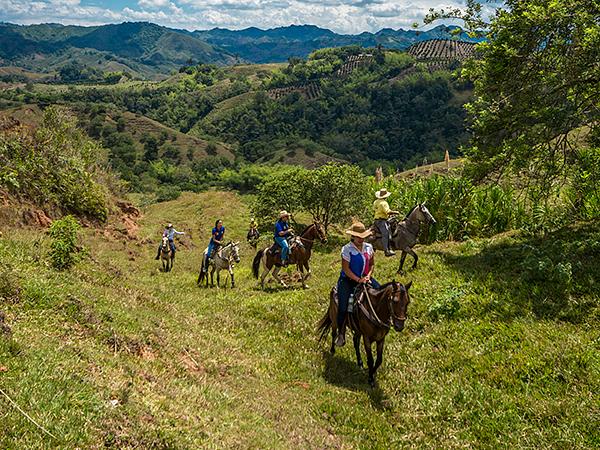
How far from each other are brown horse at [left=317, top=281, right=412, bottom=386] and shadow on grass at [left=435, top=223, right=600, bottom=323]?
3419 millimetres

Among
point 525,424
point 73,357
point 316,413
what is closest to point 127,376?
point 73,357

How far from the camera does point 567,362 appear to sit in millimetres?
8273

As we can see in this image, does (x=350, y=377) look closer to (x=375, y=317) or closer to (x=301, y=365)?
(x=301, y=365)

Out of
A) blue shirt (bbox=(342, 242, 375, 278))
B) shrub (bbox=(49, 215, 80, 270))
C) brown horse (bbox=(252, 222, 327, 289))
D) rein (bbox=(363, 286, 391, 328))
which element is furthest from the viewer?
brown horse (bbox=(252, 222, 327, 289))

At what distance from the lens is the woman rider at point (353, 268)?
32.5 feet

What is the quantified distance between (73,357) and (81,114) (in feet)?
528

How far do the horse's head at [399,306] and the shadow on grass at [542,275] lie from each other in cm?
343

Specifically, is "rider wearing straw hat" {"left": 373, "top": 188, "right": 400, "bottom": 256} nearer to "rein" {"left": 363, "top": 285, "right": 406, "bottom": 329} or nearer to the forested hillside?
"rein" {"left": 363, "top": 285, "right": 406, "bottom": 329}

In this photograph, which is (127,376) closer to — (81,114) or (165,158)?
(165,158)

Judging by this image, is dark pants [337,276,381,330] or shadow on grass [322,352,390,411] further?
dark pants [337,276,381,330]

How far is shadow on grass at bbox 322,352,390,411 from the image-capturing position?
29.8 feet

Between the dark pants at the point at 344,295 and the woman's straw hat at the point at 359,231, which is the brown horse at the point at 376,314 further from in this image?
the woman's straw hat at the point at 359,231

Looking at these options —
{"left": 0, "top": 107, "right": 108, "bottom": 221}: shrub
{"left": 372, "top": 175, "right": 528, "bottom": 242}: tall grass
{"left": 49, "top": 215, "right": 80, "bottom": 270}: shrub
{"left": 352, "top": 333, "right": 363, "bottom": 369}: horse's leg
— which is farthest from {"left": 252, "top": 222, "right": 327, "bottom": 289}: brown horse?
{"left": 0, "top": 107, "right": 108, "bottom": 221}: shrub

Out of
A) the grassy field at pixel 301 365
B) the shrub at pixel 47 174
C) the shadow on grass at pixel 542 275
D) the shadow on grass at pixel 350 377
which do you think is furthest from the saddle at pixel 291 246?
the shrub at pixel 47 174
